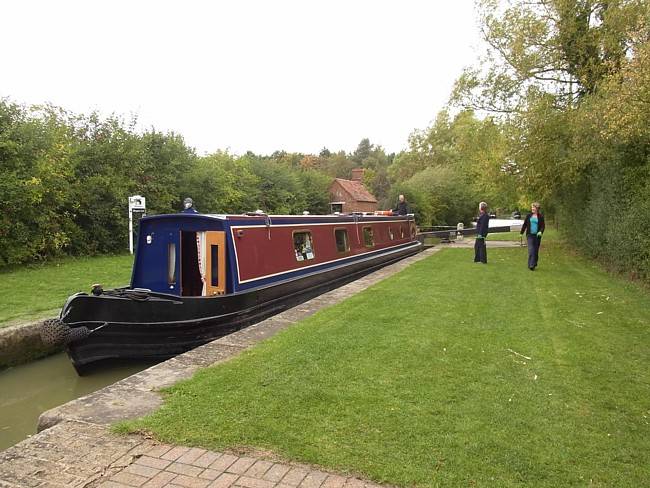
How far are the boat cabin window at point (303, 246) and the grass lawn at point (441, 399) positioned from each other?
2.55m

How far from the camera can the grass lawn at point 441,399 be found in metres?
2.46

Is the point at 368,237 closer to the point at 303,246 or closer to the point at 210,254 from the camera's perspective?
the point at 303,246

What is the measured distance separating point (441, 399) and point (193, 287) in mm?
4421

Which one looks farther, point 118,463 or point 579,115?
point 579,115

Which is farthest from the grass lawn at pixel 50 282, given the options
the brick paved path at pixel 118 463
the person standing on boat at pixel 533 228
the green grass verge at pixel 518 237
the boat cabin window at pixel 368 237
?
the green grass verge at pixel 518 237

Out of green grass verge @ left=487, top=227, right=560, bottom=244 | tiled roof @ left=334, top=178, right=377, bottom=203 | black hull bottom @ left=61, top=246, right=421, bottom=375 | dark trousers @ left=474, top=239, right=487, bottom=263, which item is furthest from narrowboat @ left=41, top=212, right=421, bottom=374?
tiled roof @ left=334, top=178, right=377, bottom=203

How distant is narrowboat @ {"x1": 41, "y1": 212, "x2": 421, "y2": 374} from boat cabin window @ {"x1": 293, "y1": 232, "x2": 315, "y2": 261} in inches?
0.8

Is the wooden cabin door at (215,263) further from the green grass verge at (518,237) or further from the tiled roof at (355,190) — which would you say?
the tiled roof at (355,190)

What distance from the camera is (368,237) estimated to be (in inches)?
465

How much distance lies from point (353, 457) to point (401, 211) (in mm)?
13467

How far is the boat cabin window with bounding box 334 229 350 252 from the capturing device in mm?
9859

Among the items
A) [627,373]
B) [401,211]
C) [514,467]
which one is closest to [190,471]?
[514,467]

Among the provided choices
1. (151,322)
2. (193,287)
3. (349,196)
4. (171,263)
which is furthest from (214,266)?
(349,196)

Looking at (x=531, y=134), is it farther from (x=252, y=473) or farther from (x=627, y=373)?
(x=252, y=473)
